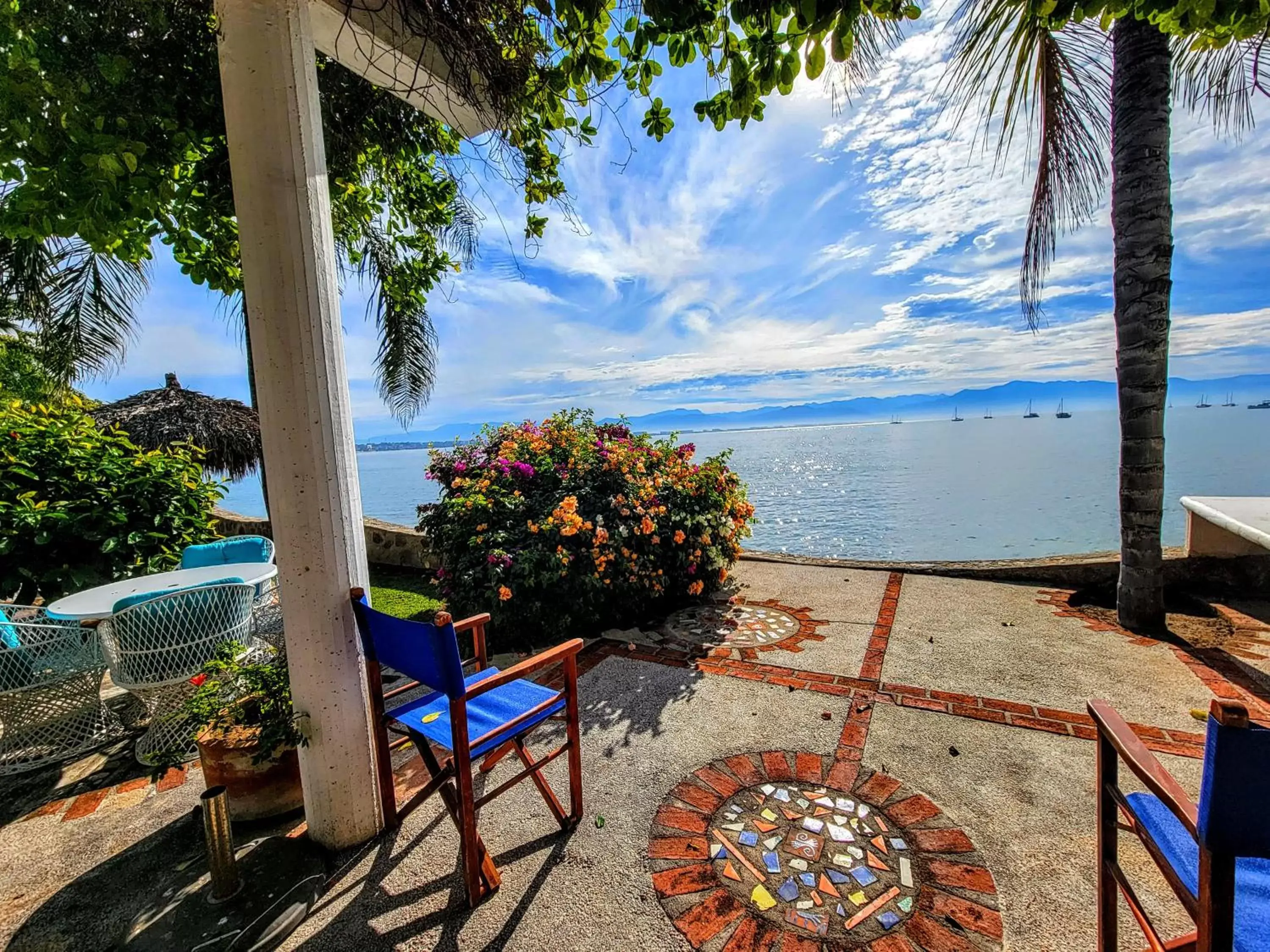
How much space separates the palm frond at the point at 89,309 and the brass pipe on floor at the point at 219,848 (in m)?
4.95

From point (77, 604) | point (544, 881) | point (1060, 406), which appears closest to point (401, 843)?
point (544, 881)

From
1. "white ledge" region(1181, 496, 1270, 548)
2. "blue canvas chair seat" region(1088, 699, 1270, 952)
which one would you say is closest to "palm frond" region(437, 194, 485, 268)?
"blue canvas chair seat" region(1088, 699, 1270, 952)

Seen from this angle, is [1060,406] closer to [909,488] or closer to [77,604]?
[909,488]

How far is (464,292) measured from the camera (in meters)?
4.62

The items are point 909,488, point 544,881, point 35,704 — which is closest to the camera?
point 544,881

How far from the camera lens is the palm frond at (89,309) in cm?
454

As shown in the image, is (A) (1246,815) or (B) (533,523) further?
(B) (533,523)

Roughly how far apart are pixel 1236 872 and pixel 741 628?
10.4ft

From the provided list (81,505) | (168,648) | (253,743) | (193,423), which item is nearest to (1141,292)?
(253,743)

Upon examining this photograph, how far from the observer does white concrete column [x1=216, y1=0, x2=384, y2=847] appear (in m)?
1.67

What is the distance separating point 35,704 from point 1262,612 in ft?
28.2

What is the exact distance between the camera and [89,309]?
482cm

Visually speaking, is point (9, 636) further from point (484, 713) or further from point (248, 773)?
point (484, 713)

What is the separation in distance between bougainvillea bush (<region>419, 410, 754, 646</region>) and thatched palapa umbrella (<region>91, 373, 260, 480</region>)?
410 centimetres
